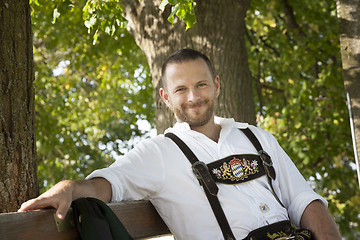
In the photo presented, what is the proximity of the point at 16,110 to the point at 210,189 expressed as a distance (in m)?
0.98

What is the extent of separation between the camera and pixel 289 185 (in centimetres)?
296

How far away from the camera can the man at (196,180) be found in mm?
A: 2596

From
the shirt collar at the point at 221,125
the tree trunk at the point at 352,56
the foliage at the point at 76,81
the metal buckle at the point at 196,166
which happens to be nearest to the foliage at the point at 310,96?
the foliage at the point at 76,81

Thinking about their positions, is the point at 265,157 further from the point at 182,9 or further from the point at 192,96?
the point at 182,9

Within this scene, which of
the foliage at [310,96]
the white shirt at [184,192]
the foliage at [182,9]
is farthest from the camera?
the foliage at [310,96]

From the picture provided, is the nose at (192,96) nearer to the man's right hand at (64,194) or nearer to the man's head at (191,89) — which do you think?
the man's head at (191,89)

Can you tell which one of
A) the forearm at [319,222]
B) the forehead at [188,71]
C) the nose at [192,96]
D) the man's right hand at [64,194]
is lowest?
the forearm at [319,222]

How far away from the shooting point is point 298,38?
8.38 meters

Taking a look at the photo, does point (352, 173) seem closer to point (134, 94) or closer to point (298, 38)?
point (298, 38)

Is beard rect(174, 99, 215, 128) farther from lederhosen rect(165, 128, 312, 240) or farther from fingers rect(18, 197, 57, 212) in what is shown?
fingers rect(18, 197, 57, 212)

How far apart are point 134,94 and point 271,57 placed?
2351 millimetres

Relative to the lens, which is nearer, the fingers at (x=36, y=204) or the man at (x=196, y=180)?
the fingers at (x=36, y=204)

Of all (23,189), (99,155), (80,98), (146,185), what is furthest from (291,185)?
(99,155)

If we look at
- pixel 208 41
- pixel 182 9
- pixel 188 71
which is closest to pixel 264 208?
pixel 188 71
